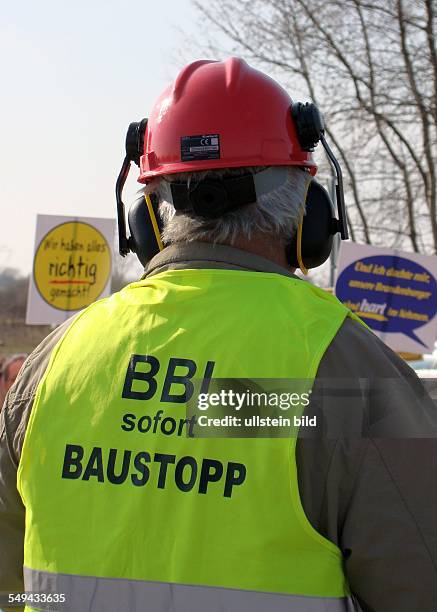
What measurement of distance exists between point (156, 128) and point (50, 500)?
81cm

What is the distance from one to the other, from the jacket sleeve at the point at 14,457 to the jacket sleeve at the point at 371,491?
57 cm

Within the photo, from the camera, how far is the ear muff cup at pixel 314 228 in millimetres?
2029

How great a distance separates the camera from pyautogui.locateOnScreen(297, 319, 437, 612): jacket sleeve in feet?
5.41

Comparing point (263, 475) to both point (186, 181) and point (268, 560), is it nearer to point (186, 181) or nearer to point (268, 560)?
point (268, 560)

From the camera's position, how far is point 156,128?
2.12 metres

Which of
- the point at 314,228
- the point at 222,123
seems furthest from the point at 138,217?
the point at 314,228

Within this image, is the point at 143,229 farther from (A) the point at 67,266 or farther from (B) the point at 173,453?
(A) the point at 67,266

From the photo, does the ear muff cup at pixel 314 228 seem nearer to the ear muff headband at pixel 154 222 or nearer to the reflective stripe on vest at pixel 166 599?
the ear muff headband at pixel 154 222

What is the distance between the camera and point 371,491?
165 centimetres

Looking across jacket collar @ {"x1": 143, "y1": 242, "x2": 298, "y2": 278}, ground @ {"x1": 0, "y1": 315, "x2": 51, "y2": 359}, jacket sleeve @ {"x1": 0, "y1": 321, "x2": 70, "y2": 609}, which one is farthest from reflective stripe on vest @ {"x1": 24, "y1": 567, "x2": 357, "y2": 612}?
ground @ {"x1": 0, "y1": 315, "x2": 51, "y2": 359}

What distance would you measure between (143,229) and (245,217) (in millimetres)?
321

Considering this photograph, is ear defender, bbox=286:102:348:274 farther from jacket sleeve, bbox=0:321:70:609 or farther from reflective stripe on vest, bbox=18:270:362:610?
jacket sleeve, bbox=0:321:70:609

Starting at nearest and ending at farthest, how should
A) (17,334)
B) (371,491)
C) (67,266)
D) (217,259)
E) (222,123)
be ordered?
1. (371,491)
2. (217,259)
3. (222,123)
4. (67,266)
5. (17,334)

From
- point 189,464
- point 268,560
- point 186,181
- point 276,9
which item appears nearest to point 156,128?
point 186,181
